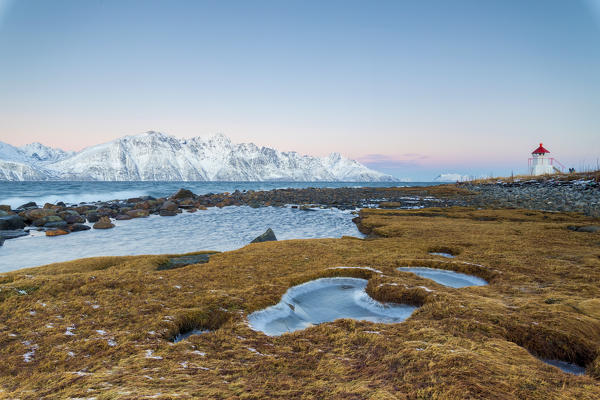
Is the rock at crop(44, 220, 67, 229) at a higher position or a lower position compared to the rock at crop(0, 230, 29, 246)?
higher

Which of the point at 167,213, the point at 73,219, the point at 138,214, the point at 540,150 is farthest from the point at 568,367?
the point at 540,150

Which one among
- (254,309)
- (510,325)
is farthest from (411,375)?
(254,309)

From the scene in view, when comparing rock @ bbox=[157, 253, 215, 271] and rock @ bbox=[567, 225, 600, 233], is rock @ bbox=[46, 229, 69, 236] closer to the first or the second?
rock @ bbox=[157, 253, 215, 271]

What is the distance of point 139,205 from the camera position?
42.5 metres

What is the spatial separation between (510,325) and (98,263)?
42.6 feet

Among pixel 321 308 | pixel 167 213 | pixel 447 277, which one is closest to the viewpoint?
pixel 321 308

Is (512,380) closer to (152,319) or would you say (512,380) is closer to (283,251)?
(152,319)

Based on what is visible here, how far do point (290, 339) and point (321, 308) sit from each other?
2.26 m

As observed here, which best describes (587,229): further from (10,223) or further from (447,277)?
(10,223)

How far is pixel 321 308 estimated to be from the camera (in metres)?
7.18

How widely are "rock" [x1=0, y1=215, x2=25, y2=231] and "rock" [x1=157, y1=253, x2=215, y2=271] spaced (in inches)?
932

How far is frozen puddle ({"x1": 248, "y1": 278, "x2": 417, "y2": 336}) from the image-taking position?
20.1 feet

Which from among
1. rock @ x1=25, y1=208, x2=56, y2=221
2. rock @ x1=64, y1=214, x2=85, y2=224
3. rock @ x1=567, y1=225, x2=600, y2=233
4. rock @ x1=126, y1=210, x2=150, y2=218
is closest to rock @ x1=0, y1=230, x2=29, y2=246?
rock @ x1=64, y1=214, x2=85, y2=224

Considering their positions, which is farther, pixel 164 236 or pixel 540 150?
pixel 540 150
